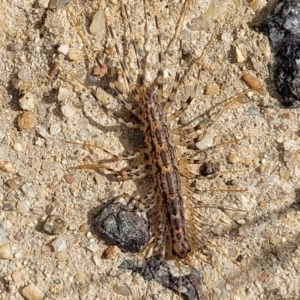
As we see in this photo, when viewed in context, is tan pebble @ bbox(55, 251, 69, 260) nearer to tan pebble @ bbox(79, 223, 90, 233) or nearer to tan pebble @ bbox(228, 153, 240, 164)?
tan pebble @ bbox(79, 223, 90, 233)

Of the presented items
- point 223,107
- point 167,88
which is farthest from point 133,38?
point 223,107

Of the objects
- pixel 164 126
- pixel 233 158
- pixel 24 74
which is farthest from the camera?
pixel 233 158

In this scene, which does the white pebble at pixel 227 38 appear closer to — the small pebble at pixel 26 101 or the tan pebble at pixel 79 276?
the small pebble at pixel 26 101

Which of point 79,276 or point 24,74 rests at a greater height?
point 24,74

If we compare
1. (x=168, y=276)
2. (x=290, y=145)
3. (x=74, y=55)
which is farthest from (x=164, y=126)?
(x=168, y=276)

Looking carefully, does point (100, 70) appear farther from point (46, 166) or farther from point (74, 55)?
point (46, 166)

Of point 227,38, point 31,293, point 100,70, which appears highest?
point 227,38

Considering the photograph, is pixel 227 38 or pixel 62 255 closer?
pixel 62 255
